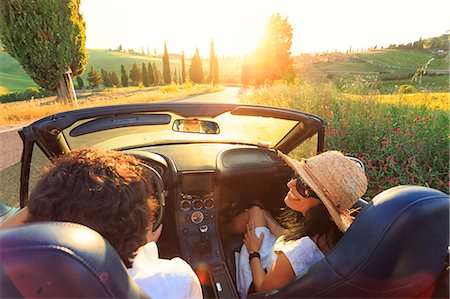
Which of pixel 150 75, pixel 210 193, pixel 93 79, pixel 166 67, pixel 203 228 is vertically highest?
pixel 166 67

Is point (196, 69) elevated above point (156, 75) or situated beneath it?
elevated above

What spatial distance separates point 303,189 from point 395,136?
11.6 ft

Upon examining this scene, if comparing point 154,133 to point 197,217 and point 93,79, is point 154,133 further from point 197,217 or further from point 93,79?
point 93,79

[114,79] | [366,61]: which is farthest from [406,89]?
[114,79]

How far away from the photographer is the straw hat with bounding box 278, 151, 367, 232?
163 centimetres

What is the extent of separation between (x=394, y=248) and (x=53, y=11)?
16919mm

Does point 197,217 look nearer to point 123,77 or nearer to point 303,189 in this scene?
point 303,189

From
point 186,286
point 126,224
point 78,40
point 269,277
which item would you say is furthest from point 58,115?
point 78,40

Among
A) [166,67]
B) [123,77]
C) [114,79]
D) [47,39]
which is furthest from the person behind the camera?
[114,79]

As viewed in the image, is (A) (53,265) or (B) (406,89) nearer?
(A) (53,265)

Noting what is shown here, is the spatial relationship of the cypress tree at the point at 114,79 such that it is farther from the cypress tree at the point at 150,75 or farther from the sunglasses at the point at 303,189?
the sunglasses at the point at 303,189

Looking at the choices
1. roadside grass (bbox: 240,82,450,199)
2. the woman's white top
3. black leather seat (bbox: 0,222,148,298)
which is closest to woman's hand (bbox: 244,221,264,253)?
the woman's white top

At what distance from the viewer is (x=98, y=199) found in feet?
3.46

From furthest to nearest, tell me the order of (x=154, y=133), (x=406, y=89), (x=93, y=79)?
(x=93, y=79)
(x=406, y=89)
(x=154, y=133)
